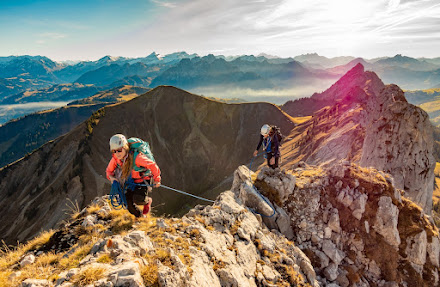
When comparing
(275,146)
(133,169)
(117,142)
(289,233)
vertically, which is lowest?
(289,233)

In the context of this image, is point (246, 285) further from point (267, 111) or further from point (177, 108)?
point (267, 111)

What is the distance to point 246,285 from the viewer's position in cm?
837

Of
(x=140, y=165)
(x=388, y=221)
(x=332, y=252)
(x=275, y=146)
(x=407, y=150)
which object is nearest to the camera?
(x=140, y=165)

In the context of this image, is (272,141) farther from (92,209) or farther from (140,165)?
(92,209)

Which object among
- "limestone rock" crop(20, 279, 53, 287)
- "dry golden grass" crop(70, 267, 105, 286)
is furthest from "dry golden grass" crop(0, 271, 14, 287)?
"dry golden grass" crop(70, 267, 105, 286)

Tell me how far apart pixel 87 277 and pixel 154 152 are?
9589 centimetres

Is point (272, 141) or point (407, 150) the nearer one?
point (272, 141)

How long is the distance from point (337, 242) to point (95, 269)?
48.2 feet

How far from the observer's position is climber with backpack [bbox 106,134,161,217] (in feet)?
28.5

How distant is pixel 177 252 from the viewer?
24.1ft

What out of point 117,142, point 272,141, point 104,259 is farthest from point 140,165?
point 272,141

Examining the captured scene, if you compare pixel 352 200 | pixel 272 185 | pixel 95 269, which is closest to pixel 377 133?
pixel 352 200

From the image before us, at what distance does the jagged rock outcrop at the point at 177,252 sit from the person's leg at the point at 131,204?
0.47 meters

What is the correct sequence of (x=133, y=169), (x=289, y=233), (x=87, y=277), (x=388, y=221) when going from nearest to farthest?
(x=87, y=277), (x=133, y=169), (x=289, y=233), (x=388, y=221)
